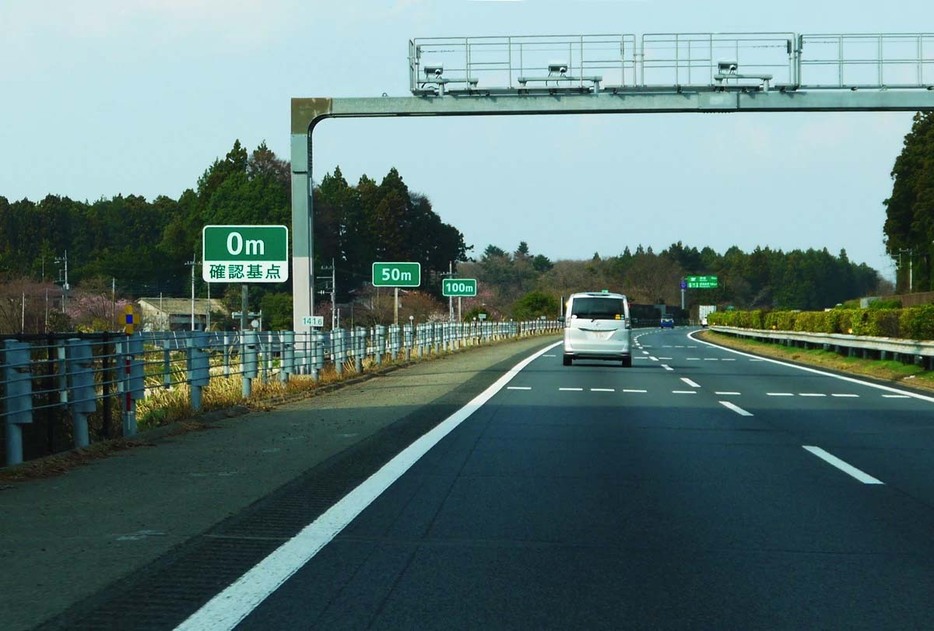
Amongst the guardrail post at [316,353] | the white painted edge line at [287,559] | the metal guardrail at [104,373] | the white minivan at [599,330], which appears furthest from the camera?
the white minivan at [599,330]

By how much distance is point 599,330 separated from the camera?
102 ft

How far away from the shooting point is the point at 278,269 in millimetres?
20359

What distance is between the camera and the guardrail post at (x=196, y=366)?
15.2m

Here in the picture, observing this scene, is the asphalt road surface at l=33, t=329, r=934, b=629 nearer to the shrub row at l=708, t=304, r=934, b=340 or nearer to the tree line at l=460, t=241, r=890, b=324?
the shrub row at l=708, t=304, r=934, b=340

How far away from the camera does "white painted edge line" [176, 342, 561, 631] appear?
5066 millimetres

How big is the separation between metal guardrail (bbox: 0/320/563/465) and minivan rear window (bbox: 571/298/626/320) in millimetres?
8204

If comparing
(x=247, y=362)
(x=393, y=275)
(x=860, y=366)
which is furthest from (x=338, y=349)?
(x=860, y=366)

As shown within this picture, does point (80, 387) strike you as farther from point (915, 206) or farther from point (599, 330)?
point (915, 206)

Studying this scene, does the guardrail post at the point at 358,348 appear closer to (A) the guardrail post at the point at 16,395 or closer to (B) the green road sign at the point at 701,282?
(A) the guardrail post at the point at 16,395

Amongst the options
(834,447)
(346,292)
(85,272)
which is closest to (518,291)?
(346,292)

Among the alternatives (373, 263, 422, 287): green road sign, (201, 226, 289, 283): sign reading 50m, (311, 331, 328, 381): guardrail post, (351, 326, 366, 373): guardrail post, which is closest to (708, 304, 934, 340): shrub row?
(351, 326, 366, 373): guardrail post

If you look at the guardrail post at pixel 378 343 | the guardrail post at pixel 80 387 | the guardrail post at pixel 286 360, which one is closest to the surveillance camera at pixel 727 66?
the guardrail post at pixel 286 360

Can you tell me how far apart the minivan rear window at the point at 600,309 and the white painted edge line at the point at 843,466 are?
19287mm

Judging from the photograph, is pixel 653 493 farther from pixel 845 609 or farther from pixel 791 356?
pixel 791 356
